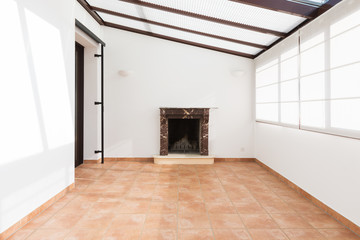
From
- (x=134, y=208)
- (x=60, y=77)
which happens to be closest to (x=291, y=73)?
(x=134, y=208)

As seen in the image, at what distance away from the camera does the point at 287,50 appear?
3934 mm

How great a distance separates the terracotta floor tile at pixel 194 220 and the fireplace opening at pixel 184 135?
3040mm

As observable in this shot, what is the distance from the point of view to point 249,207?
2908 millimetres

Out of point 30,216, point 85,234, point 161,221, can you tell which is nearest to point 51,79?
point 30,216

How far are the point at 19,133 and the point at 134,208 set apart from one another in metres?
1.49

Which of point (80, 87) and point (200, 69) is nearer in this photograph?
point (80, 87)

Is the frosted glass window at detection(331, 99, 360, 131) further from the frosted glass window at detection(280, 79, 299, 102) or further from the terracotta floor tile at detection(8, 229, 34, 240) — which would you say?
the terracotta floor tile at detection(8, 229, 34, 240)

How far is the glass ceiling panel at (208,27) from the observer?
4.13m

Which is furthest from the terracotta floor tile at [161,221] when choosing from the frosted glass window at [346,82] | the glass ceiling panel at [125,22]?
the glass ceiling panel at [125,22]

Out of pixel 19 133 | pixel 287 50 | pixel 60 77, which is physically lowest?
pixel 19 133

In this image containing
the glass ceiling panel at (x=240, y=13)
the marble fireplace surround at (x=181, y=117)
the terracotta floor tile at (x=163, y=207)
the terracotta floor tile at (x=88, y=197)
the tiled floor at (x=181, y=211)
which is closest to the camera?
the tiled floor at (x=181, y=211)

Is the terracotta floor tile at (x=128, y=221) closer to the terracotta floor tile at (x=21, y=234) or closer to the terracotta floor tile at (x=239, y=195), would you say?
the terracotta floor tile at (x=21, y=234)

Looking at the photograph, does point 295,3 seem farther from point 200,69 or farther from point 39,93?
point 39,93

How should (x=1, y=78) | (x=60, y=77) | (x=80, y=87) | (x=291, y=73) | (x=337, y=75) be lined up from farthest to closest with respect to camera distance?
1. (x=80, y=87)
2. (x=291, y=73)
3. (x=60, y=77)
4. (x=337, y=75)
5. (x=1, y=78)
